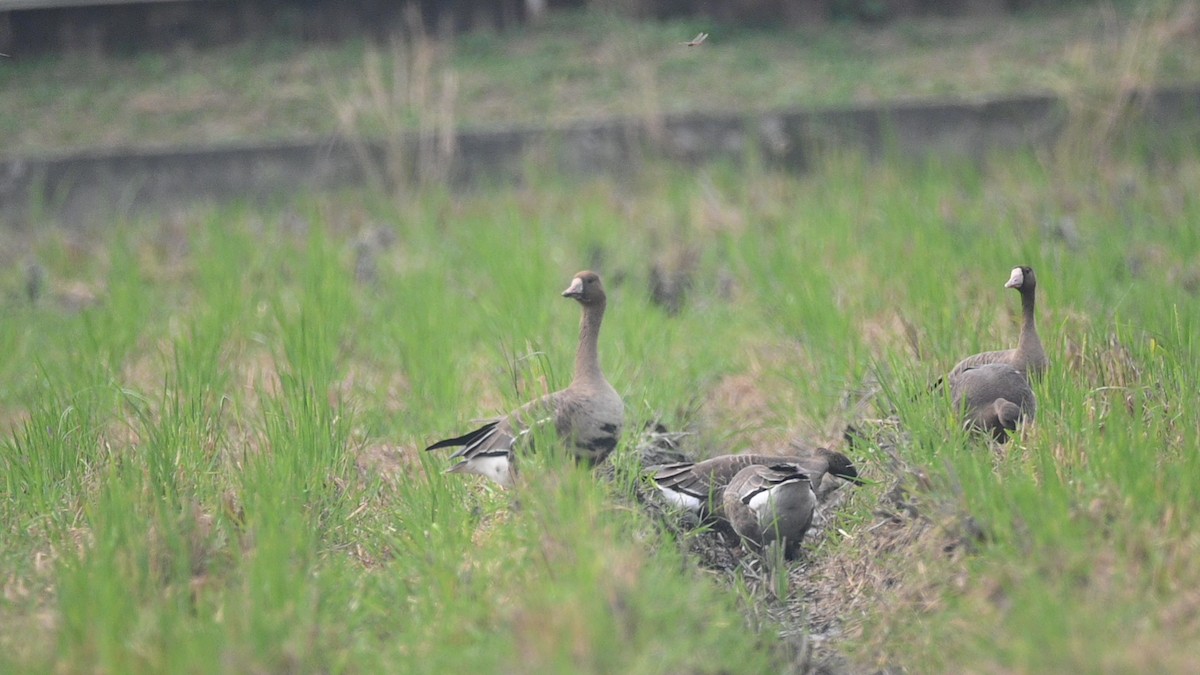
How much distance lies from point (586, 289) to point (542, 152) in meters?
5.33

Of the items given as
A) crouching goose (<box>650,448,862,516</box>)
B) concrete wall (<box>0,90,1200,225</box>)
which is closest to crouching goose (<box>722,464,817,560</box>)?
crouching goose (<box>650,448,862,516</box>)

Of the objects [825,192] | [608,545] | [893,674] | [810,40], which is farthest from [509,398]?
[810,40]

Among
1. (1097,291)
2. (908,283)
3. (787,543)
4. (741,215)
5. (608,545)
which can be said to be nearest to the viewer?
(608,545)

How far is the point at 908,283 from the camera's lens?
579 cm

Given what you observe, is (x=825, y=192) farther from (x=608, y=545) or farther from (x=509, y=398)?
(x=608, y=545)

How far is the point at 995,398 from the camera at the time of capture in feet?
13.3

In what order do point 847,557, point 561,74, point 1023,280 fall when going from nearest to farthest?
point 847,557 < point 1023,280 < point 561,74

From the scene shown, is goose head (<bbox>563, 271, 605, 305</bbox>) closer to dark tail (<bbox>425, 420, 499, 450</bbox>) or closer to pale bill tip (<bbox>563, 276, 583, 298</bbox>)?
pale bill tip (<bbox>563, 276, 583, 298</bbox>)

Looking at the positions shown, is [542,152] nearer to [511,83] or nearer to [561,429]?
[511,83]

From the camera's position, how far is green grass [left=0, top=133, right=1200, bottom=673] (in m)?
2.98

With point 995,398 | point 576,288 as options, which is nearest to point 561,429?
point 576,288

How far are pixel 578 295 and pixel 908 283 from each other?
193cm

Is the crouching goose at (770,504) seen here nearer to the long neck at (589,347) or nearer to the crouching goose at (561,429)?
the crouching goose at (561,429)

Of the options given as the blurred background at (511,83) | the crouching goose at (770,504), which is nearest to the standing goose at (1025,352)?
the crouching goose at (770,504)
